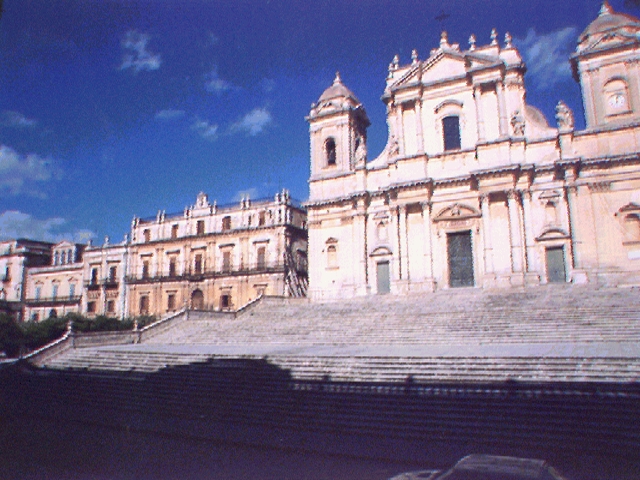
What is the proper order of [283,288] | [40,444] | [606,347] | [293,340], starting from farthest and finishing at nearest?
[283,288] → [293,340] → [606,347] → [40,444]

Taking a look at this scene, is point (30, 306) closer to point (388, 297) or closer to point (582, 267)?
point (388, 297)

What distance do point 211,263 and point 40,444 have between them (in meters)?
29.6

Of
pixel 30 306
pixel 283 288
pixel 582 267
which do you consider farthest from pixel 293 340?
pixel 30 306

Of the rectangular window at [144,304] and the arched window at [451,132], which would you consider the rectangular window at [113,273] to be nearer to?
the rectangular window at [144,304]

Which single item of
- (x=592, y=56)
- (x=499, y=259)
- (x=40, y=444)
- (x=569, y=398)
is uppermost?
(x=592, y=56)

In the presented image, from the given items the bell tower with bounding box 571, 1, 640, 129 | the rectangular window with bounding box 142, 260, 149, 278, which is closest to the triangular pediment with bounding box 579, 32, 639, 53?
the bell tower with bounding box 571, 1, 640, 129

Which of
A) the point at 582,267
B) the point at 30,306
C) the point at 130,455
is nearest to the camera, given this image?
the point at 130,455

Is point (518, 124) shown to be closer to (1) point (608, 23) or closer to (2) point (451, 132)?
(2) point (451, 132)

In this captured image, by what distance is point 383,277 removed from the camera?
2744 cm

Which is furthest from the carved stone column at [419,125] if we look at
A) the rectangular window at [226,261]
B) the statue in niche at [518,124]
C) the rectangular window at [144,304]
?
the rectangular window at [144,304]

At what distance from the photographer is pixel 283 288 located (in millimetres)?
35938

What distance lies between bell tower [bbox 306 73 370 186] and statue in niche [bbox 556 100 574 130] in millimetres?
10524

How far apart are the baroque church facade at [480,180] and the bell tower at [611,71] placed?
0.16 feet

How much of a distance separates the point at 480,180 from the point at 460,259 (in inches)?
167
